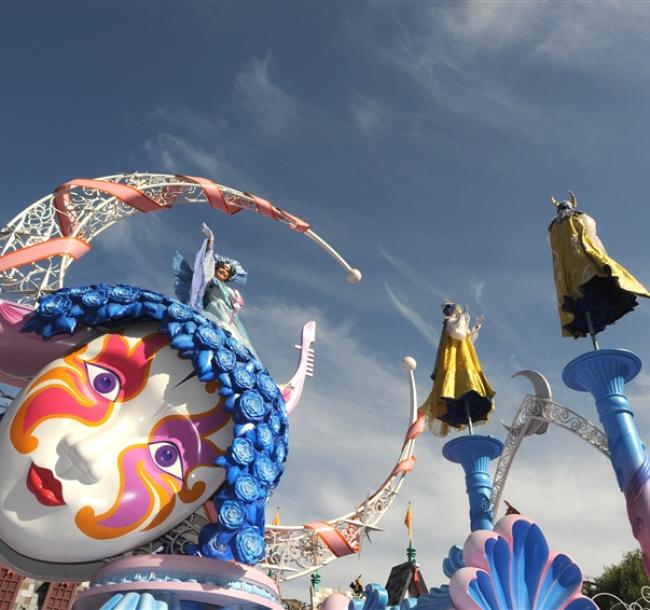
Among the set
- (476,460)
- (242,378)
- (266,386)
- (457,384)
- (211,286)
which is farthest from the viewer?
(457,384)

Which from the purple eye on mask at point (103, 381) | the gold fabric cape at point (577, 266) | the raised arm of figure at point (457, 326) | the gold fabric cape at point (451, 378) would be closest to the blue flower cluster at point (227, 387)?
the purple eye on mask at point (103, 381)

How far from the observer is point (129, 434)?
19.2 ft

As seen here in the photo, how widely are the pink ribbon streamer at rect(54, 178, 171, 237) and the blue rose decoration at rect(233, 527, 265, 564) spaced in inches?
253

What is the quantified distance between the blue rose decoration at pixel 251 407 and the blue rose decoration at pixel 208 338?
23.6 inches

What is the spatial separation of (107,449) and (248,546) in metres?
1.57

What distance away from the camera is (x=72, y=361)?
608 centimetres

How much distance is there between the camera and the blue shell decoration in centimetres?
412

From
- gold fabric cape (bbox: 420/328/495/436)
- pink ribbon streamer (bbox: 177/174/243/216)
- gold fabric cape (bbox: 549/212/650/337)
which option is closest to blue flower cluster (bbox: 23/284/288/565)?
pink ribbon streamer (bbox: 177/174/243/216)

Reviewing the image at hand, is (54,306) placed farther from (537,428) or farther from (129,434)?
(537,428)

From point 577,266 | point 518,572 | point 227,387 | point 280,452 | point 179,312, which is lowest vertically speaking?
point 518,572

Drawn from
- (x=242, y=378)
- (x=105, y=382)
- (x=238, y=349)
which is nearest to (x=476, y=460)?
(x=238, y=349)

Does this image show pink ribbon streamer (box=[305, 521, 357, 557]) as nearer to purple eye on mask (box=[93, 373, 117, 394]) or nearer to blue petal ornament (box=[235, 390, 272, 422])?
blue petal ornament (box=[235, 390, 272, 422])

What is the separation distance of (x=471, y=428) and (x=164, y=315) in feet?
26.3

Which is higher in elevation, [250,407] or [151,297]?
[151,297]
